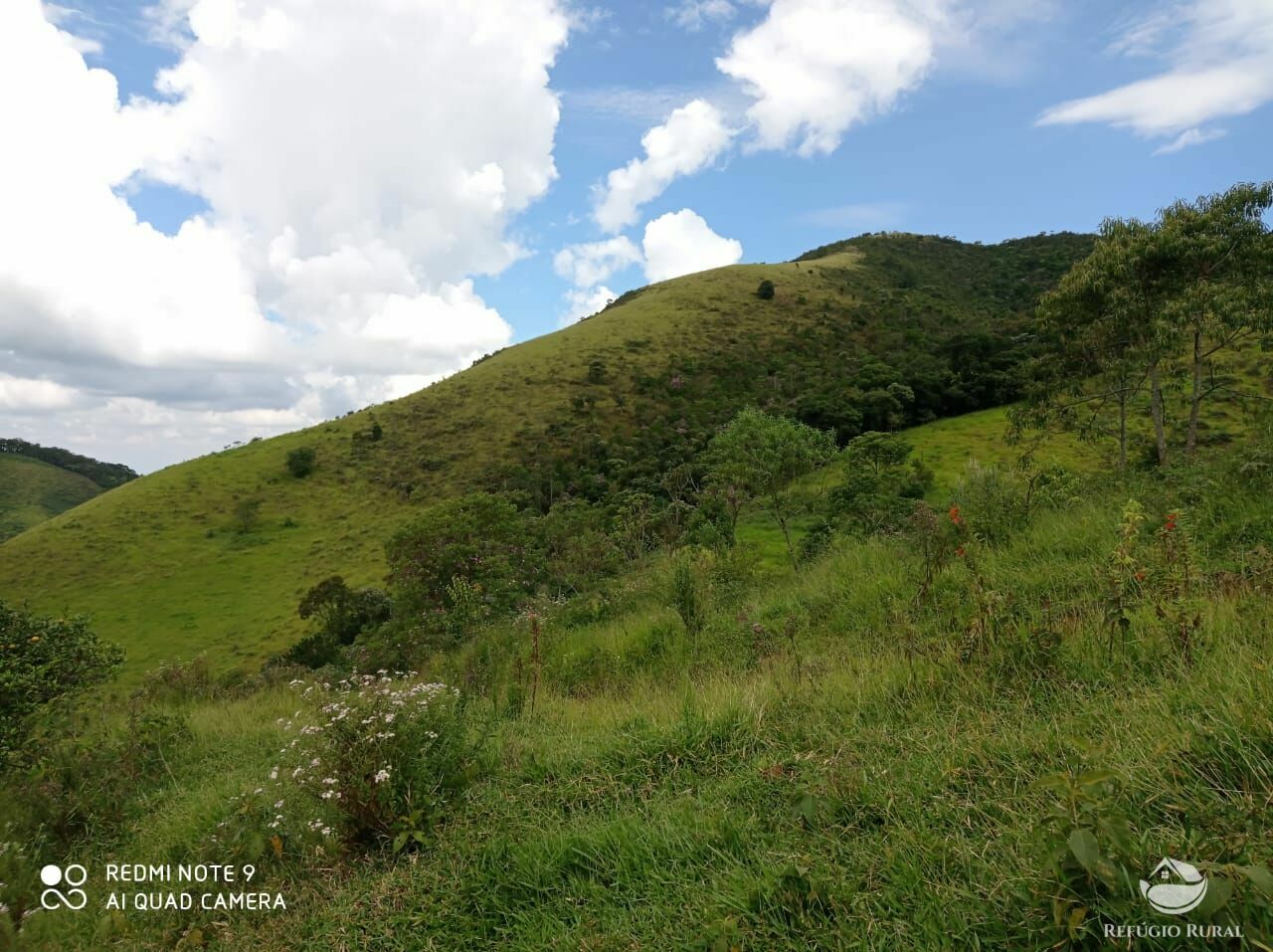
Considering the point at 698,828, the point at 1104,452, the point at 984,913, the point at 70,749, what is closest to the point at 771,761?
the point at 698,828

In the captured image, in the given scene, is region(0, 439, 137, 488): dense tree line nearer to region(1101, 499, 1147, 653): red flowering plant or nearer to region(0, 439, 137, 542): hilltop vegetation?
region(0, 439, 137, 542): hilltop vegetation

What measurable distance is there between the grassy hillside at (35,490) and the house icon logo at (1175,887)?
110336 millimetres

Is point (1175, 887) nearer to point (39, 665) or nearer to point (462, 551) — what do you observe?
point (39, 665)

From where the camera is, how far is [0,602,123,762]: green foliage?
19.6 feet

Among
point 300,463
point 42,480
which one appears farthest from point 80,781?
point 42,480

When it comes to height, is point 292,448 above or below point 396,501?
above

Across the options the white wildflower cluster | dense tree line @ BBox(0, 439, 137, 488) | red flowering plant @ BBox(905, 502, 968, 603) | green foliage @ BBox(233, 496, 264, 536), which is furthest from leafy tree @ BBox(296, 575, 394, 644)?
dense tree line @ BBox(0, 439, 137, 488)

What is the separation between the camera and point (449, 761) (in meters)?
3.83

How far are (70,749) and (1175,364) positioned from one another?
2464cm

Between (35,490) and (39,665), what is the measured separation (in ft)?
397

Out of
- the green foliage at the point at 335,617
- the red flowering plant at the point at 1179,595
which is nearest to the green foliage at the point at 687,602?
the red flowering plant at the point at 1179,595

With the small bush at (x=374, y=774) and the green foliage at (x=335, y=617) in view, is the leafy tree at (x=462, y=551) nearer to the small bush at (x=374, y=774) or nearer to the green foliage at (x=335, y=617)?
the green foliage at (x=335, y=617)

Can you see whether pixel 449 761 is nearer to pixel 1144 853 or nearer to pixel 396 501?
pixel 1144 853

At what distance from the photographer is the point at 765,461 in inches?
901
